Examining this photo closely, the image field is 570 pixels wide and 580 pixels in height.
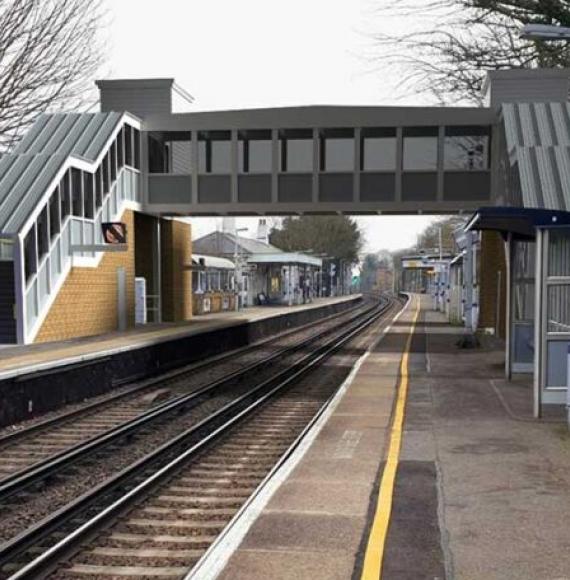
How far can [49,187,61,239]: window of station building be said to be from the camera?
20.5m

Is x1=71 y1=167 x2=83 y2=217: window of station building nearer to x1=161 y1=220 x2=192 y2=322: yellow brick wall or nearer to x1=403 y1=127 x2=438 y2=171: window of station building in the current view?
x1=161 y1=220 x2=192 y2=322: yellow brick wall

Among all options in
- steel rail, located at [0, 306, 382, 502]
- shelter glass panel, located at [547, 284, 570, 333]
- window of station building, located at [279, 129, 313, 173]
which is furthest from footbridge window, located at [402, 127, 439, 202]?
shelter glass panel, located at [547, 284, 570, 333]

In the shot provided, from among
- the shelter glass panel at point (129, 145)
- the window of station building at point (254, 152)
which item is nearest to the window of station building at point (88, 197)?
the shelter glass panel at point (129, 145)

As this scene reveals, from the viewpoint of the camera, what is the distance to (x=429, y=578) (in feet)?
14.9

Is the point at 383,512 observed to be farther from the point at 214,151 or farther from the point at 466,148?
the point at 214,151

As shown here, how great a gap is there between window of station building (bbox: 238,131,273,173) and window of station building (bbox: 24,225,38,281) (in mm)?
9035

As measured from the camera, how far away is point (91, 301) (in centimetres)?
2244

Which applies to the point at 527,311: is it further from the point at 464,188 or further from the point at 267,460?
Result: the point at 464,188

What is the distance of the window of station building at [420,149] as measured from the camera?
2534 cm

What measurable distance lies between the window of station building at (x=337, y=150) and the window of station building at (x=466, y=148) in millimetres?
3148

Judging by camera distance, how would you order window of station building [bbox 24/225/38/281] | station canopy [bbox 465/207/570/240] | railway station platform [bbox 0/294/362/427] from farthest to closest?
window of station building [bbox 24/225/38/281] → railway station platform [bbox 0/294/362/427] → station canopy [bbox 465/207/570/240]

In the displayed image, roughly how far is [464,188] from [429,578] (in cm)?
2192

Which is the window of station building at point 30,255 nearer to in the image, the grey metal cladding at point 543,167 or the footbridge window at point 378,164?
the footbridge window at point 378,164

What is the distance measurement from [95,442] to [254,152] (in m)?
17.6
